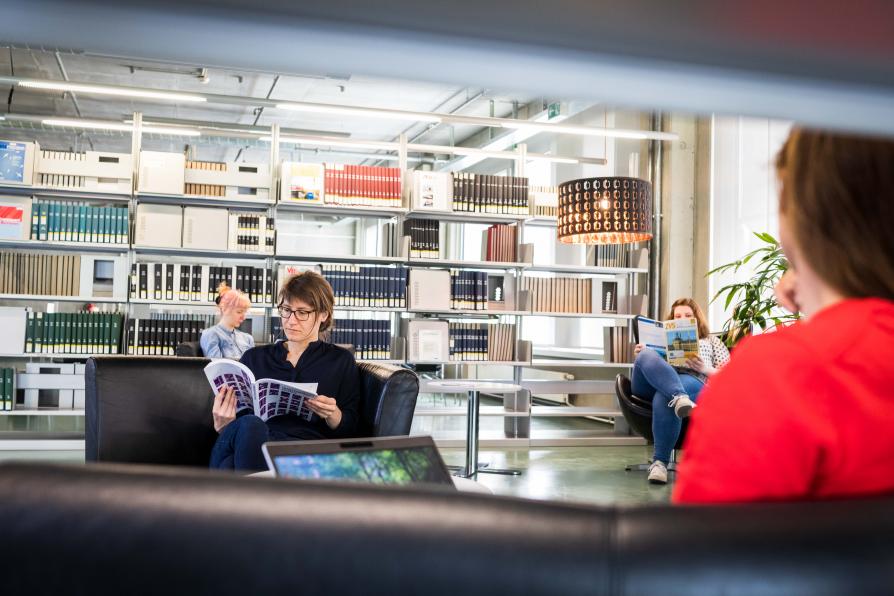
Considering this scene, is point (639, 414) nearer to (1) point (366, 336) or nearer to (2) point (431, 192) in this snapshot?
(1) point (366, 336)

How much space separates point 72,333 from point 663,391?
449 cm

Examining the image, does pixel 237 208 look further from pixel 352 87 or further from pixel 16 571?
pixel 16 571

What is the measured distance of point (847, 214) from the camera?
824mm

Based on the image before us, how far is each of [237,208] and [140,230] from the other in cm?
85

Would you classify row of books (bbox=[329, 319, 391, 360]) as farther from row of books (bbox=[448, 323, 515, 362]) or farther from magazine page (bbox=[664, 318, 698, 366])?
magazine page (bbox=[664, 318, 698, 366])

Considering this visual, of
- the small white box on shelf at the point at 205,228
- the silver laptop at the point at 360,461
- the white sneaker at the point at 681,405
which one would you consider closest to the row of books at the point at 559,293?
the white sneaker at the point at 681,405

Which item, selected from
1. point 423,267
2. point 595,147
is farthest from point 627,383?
point 595,147

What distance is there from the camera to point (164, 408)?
3.19 metres

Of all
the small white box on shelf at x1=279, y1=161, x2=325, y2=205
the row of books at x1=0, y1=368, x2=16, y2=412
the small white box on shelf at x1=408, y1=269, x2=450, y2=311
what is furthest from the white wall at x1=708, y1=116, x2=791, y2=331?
the row of books at x1=0, y1=368, x2=16, y2=412

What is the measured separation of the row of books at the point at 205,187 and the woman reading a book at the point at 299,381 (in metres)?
3.55

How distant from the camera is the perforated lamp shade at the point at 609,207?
16.9 feet

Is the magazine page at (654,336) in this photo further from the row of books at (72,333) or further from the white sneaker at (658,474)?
the row of books at (72,333)

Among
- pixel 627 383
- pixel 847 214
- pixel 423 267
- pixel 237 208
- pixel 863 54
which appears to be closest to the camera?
pixel 863 54

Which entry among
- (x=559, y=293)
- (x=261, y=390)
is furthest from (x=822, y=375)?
(x=559, y=293)
